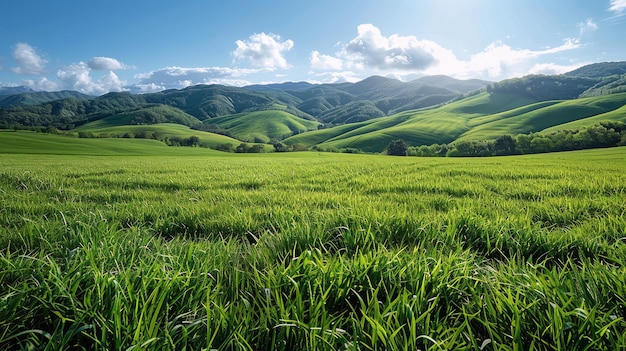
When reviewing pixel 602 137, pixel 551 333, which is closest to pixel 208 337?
pixel 551 333

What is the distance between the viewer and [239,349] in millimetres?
1261

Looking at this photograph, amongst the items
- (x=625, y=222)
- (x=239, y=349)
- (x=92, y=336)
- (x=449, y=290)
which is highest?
(x=92, y=336)

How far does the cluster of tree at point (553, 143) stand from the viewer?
3314 inches

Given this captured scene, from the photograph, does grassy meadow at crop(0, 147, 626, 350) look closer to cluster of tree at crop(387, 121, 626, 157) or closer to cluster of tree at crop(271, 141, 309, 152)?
cluster of tree at crop(387, 121, 626, 157)

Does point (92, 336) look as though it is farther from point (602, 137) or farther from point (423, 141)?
point (423, 141)

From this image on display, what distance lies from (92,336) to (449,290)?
1809 mm

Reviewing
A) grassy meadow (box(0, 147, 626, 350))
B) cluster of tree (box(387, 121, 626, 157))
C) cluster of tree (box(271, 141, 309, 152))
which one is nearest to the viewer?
grassy meadow (box(0, 147, 626, 350))

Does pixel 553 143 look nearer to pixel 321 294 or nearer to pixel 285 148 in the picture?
pixel 285 148

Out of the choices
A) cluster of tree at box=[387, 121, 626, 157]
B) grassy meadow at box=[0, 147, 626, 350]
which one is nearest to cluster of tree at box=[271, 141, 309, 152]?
cluster of tree at box=[387, 121, 626, 157]

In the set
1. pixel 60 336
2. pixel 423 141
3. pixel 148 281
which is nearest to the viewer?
pixel 60 336

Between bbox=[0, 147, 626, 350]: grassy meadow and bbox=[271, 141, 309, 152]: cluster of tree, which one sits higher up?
bbox=[0, 147, 626, 350]: grassy meadow

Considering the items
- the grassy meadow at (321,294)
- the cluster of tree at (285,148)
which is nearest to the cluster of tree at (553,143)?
the cluster of tree at (285,148)

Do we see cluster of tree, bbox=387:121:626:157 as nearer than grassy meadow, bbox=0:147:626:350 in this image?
No

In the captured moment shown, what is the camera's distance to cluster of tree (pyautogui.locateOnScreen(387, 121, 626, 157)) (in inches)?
3314
